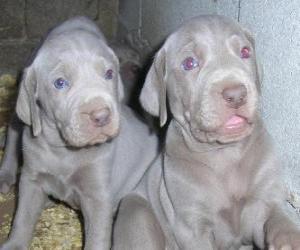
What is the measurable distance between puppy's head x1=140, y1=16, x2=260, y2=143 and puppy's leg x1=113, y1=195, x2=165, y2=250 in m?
0.57

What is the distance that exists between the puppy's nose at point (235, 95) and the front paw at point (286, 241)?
0.66 metres

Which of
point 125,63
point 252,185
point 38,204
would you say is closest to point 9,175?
point 38,204

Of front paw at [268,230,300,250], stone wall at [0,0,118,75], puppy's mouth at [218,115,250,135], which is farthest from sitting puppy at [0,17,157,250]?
stone wall at [0,0,118,75]

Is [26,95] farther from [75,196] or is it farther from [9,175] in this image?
[9,175]

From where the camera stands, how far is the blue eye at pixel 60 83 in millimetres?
3273

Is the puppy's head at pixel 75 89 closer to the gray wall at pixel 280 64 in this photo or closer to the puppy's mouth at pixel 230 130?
the puppy's mouth at pixel 230 130

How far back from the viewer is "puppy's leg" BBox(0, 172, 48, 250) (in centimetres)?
379

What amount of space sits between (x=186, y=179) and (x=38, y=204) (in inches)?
45.8

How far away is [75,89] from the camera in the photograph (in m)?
3.21

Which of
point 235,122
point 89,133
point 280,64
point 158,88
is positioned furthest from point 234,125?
point 89,133

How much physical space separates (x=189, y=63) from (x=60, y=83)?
720 millimetres

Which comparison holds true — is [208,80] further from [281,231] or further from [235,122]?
[281,231]

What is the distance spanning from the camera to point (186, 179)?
3.17 meters

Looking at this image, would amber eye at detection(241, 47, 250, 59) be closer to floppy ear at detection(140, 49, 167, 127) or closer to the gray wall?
the gray wall
